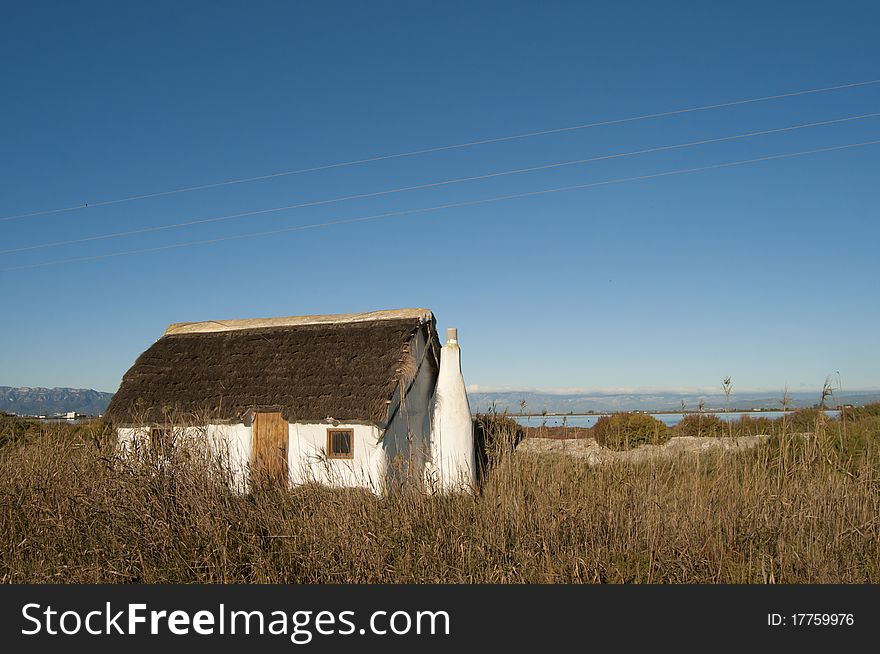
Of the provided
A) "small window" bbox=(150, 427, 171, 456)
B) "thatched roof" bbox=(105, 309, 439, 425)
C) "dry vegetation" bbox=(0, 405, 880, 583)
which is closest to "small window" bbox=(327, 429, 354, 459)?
"thatched roof" bbox=(105, 309, 439, 425)

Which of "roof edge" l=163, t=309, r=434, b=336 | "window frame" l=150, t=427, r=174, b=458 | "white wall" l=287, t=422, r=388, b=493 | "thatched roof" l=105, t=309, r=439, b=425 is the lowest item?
"white wall" l=287, t=422, r=388, b=493

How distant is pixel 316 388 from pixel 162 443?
8565 mm

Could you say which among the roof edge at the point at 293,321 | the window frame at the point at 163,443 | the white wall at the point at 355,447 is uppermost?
the roof edge at the point at 293,321

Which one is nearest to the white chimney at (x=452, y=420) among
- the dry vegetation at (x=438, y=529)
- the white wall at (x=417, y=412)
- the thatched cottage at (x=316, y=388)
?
the thatched cottage at (x=316, y=388)

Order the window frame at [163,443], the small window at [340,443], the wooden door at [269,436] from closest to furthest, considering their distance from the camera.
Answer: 1. the window frame at [163,443]
2. the small window at [340,443]
3. the wooden door at [269,436]

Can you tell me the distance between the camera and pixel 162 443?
566cm

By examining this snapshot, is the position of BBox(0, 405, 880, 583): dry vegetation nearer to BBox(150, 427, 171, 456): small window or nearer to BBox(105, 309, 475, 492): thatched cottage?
BBox(150, 427, 171, 456): small window

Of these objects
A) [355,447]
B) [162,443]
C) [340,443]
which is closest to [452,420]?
[355,447]

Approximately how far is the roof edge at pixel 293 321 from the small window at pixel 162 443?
31.1 feet

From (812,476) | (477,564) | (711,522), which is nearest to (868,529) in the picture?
(812,476)

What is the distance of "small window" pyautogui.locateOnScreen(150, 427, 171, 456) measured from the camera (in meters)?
5.56

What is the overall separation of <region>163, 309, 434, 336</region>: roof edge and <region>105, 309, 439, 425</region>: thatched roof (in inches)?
1.2

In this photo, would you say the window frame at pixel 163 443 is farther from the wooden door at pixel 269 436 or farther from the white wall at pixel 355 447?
the wooden door at pixel 269 436

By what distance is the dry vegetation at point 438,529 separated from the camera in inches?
191
